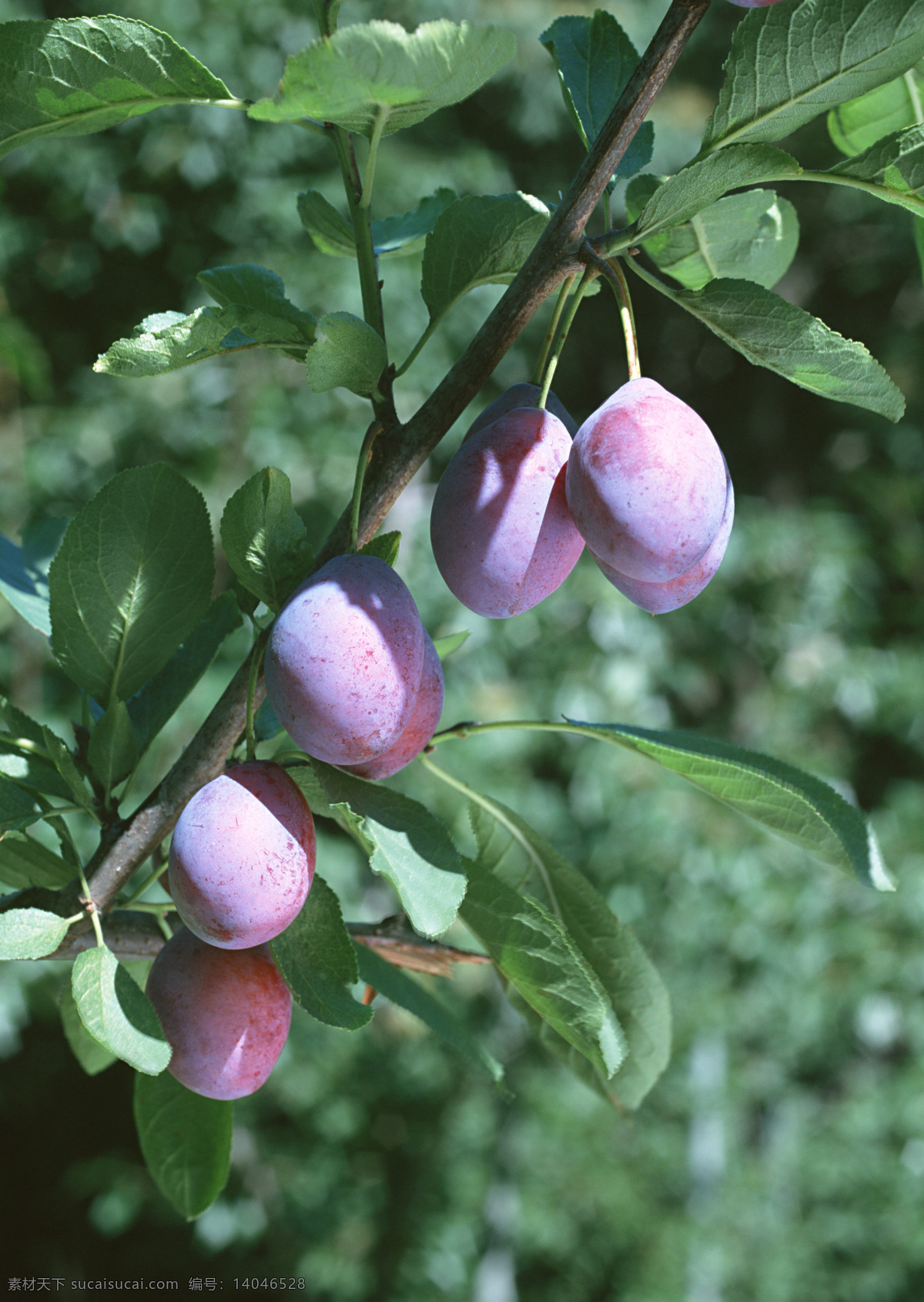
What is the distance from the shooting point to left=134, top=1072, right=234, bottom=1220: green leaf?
42 centimetres

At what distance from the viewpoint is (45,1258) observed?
6.25ft

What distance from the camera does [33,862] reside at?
1.22 feet

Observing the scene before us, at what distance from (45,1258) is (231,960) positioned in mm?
2030

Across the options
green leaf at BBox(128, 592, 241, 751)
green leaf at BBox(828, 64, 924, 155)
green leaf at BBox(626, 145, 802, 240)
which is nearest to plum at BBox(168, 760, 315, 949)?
green leaf at BBox(128, 592, 241, 751)

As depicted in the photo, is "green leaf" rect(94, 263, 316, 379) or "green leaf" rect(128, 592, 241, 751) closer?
"green leaf" rect(94, 263, 316, 379)

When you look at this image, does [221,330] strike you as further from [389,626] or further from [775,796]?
[775,796]

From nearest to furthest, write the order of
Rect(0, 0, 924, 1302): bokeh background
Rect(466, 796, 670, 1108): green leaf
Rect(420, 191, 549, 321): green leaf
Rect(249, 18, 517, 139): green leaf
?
Rect(249, 18, 517, 139): green leaf
Rect(420, 191, 549, 321): green leaf
Rect(466, 796, 670, 1108): green leaf
Rect(0, 0, 924, 1302): bokeh background

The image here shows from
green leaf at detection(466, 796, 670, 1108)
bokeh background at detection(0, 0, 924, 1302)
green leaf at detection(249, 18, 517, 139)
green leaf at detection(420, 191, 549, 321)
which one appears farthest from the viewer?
bokeh background at detection(0, 0, 924, 1302)

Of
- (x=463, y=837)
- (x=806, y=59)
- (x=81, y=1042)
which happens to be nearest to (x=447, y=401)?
(x=806, y=59)

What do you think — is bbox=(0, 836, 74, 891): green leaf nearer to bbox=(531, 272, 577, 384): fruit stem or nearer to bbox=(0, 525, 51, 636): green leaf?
bbox=(0, 525, 51, 636): green leaf

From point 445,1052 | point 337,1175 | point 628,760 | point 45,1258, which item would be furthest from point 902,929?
point 45,1258

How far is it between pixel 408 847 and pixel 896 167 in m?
0.25

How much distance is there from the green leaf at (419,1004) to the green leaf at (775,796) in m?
0.15

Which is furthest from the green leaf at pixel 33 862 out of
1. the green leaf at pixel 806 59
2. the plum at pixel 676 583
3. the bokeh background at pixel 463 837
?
the bokeh background at pixel 463 837
